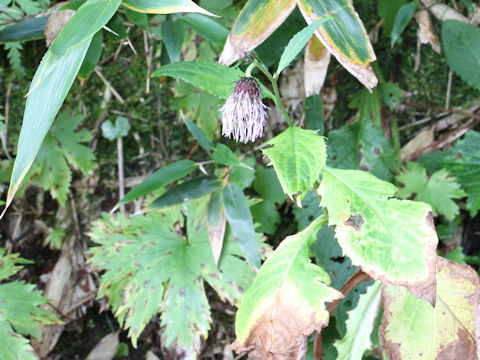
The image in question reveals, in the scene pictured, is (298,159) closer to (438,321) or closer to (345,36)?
(345,36)

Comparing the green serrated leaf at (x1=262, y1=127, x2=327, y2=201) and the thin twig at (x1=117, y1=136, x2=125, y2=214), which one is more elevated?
the green serrated leaf at (x1=262, y1=127, x2=327, y2=201)

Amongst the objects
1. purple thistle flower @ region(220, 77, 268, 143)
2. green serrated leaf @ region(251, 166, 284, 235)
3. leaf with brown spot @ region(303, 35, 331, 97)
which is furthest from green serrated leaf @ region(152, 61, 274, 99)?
green serrated leaf @ region(251, 166, 284, 235)

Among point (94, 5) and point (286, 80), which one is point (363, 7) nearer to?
point (286, 80)

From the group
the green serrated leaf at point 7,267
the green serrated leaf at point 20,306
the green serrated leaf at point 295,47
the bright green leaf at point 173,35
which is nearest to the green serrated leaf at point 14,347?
the green serrated leaf at point 20,306

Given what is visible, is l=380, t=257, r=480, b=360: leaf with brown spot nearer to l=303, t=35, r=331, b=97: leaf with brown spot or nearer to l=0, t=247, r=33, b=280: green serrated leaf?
l=303, t=35, r=331, b=97: leaf with brown spot

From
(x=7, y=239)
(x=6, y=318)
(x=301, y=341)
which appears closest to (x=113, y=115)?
(x=7, y=239)
